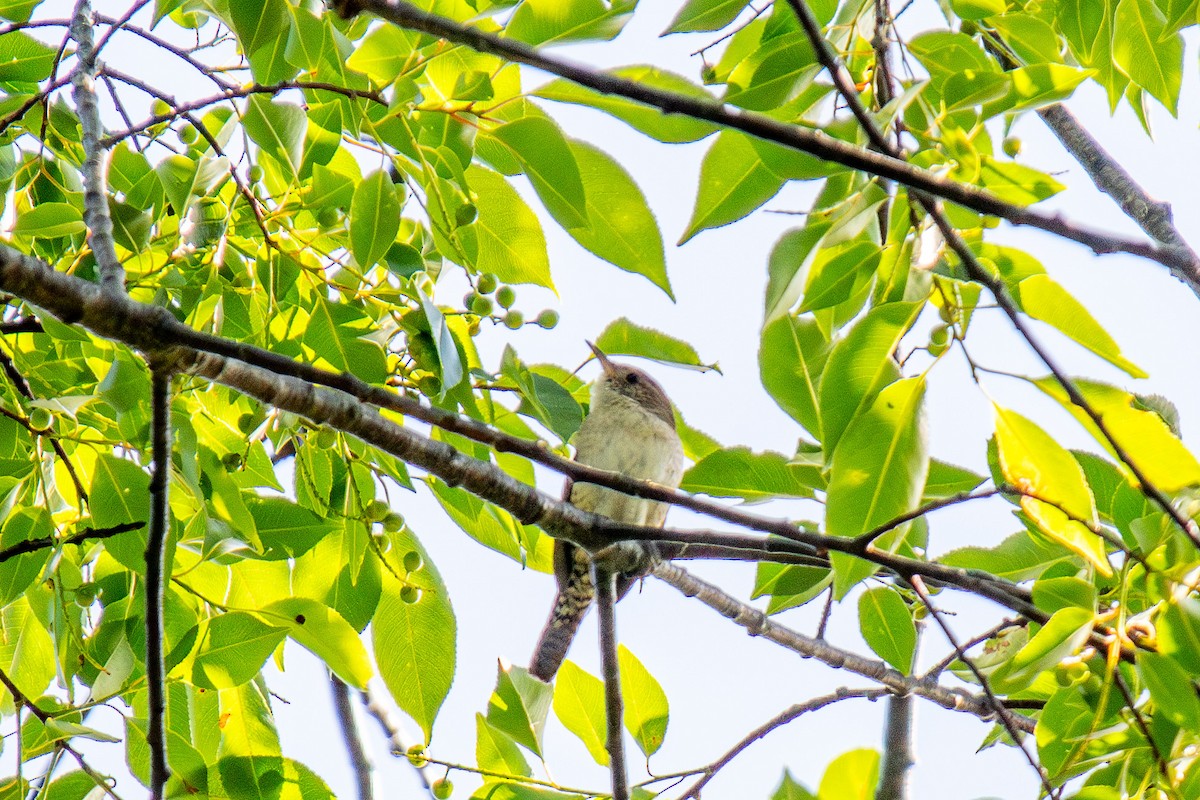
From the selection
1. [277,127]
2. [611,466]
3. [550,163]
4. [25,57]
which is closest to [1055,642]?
[550,163]

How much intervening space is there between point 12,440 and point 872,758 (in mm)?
1716

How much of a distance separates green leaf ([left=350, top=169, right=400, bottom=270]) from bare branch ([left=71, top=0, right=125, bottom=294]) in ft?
1.16

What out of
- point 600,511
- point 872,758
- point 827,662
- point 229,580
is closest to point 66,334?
point 229,580

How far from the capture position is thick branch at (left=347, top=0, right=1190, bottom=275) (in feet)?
3.51

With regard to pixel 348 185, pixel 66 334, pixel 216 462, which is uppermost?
pixel 348 185

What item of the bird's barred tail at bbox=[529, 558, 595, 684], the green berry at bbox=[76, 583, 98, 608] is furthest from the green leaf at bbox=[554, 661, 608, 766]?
the bird's barred tail at bbox=[529, 558, 595, 684]

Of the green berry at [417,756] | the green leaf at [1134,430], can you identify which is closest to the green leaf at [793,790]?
the green leaf at [1134,430]

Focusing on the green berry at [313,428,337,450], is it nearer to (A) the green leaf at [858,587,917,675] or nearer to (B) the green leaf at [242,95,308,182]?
(B) the green leaf at [242,95,308,182]

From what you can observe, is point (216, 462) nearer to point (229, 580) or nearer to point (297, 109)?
point (229, 580)

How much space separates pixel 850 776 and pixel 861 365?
563mm

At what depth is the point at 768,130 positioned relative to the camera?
112cm

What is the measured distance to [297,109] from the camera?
176 cm

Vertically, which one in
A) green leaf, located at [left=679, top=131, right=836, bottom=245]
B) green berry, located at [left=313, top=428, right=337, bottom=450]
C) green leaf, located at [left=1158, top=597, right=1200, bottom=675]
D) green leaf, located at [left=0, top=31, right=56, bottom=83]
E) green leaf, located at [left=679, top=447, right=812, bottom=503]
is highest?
green leaf, located at [left=0, top=31, right=56, bottom=83]

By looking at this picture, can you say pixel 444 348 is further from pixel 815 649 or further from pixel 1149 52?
pixel 815 649
